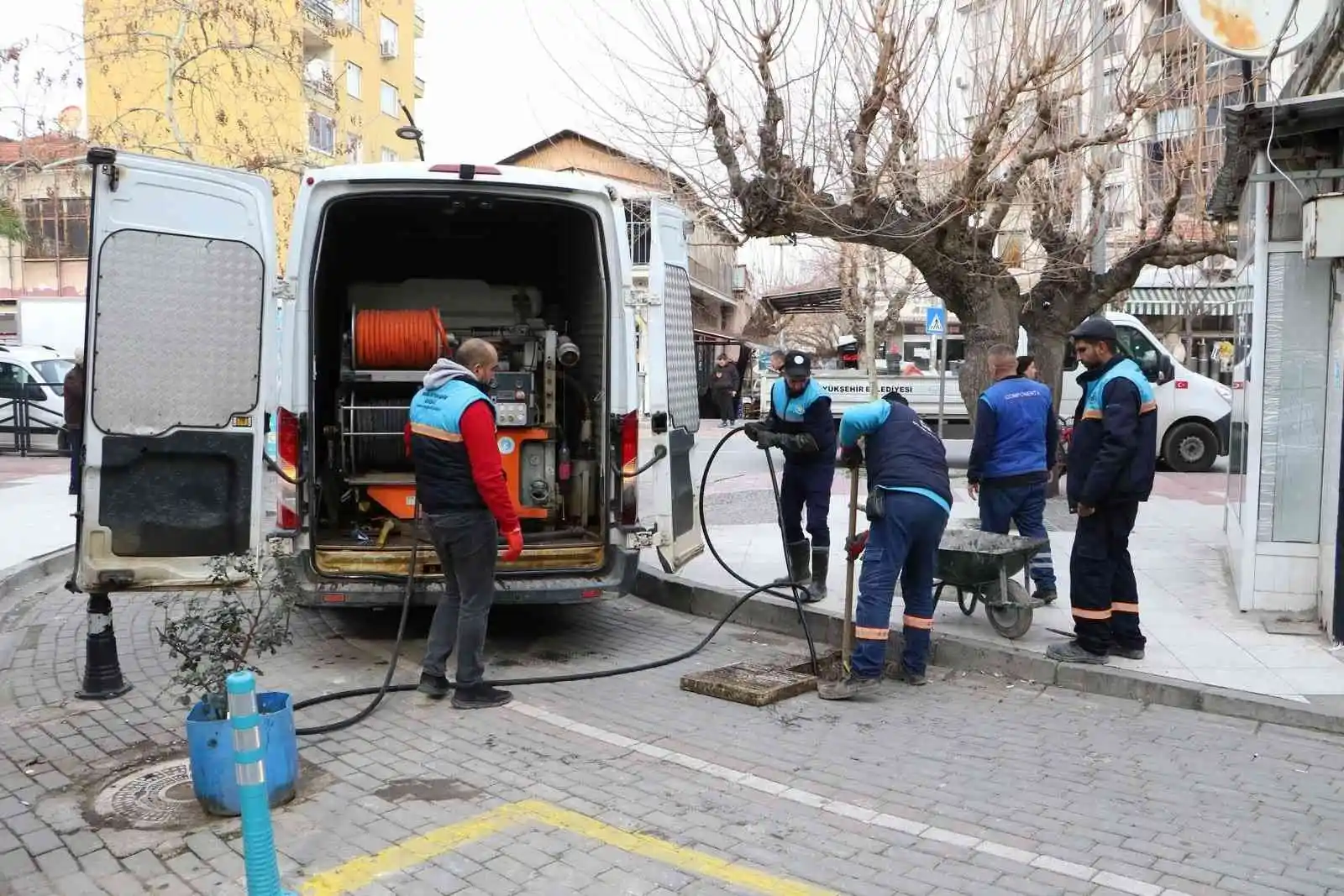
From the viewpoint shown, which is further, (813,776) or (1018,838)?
(813,776)

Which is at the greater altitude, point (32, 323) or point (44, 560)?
point (32, 323)

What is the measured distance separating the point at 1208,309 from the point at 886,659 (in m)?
22.0

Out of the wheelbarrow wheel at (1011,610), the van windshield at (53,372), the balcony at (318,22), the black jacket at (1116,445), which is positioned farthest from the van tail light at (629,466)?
the van windshield at (53,372)

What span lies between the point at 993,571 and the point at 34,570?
295 inches

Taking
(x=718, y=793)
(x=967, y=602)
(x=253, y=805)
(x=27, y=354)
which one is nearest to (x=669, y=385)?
(x=967, y=602)

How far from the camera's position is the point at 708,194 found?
11875mm

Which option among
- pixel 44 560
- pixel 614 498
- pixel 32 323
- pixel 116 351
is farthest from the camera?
pixel 32 323

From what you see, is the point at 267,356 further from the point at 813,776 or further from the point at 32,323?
the point at 32,323

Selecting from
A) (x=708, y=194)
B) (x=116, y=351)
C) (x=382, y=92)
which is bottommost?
(x=116, y=351)

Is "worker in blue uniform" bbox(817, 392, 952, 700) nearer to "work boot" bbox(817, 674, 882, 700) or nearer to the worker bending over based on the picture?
"work boot" bbox(817, 674, 882, 700)

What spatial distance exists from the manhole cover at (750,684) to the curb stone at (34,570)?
5356 millimetres

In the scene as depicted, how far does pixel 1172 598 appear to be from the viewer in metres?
7.70

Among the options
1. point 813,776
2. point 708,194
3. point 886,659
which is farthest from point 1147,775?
point 708,194

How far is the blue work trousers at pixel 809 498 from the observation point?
25.2ft
